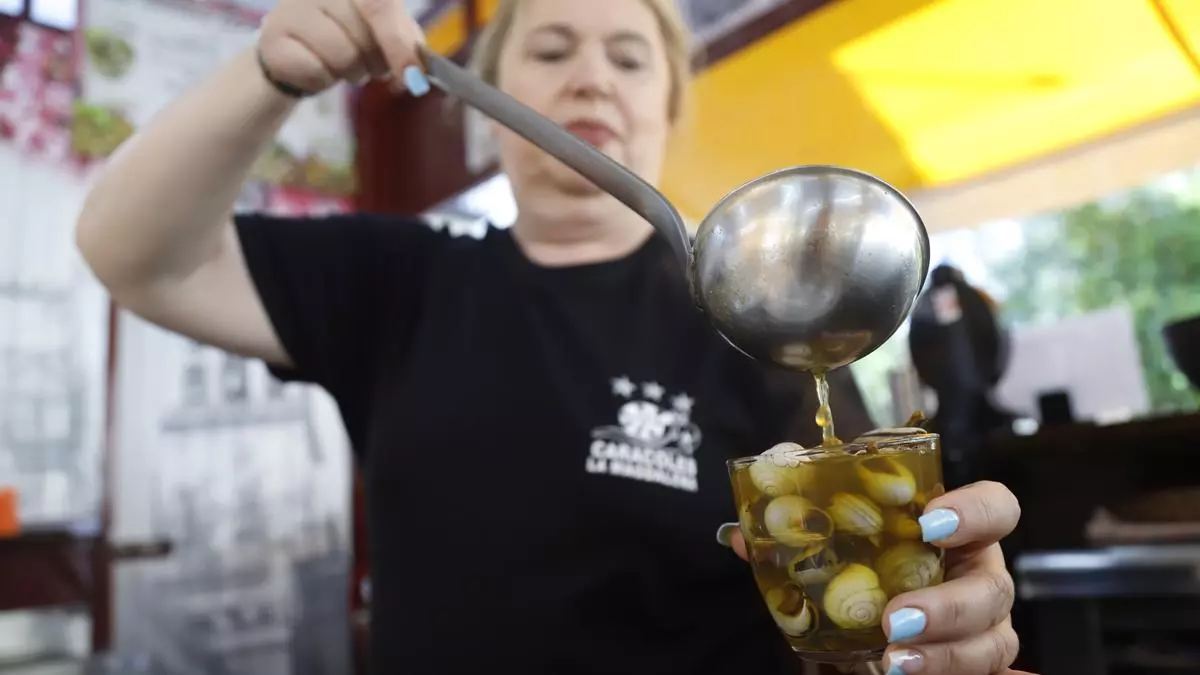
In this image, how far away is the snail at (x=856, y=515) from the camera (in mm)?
400

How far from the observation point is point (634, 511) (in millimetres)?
704

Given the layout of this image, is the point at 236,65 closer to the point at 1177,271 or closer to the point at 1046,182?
the point at 1046,182

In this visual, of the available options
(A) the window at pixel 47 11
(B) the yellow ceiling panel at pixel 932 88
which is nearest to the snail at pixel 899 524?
(B) the yellow ceiling panel at pixel 932 88

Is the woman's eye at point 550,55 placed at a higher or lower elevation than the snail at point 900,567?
higher

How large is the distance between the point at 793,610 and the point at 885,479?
0.09 meters

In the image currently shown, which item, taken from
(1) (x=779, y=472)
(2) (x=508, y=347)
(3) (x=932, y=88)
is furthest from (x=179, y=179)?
(3) (x=932, y=88)

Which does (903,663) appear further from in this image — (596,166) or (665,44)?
(665,44)

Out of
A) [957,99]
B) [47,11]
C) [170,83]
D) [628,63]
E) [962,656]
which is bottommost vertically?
[962,656]

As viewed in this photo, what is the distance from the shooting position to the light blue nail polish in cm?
63

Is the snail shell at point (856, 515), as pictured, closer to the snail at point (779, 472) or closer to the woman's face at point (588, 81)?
the snail at point (779, 472)

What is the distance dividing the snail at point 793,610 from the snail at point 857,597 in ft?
0.06

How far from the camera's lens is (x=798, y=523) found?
415 millimetres

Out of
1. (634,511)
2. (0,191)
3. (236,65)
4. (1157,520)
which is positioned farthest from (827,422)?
(0,191)

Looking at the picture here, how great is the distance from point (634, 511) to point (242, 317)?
1.32ft
